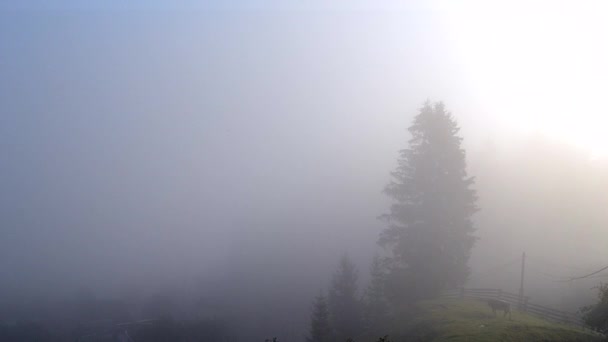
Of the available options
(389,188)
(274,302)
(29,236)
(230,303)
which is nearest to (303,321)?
(274,302)

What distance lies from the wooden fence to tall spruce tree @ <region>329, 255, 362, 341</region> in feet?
39.3

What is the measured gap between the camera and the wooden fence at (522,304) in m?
27.2

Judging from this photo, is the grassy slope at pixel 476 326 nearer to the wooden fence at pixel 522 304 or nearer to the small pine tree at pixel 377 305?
the wooden fence at pixel 522 304

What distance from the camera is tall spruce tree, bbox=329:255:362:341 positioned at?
43.5m

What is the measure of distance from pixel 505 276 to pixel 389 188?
102ft

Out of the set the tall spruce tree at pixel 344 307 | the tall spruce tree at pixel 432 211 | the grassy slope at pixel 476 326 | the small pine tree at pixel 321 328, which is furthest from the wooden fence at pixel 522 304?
the tall spruce tree at pixel 344 307

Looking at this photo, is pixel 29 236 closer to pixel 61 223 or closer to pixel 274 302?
pixel 61 223

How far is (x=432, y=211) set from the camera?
103 feet

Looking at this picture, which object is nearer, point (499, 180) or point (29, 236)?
point (499, 180)

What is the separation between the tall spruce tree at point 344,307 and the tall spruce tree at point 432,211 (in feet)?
38.4

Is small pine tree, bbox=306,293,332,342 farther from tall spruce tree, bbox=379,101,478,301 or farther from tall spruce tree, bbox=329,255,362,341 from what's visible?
tall spruce tree, bbox=379,101,478,301

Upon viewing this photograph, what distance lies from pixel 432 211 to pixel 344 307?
17.7 meters

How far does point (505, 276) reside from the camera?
188ft

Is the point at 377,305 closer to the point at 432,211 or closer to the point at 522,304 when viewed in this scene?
the point at 432,211
